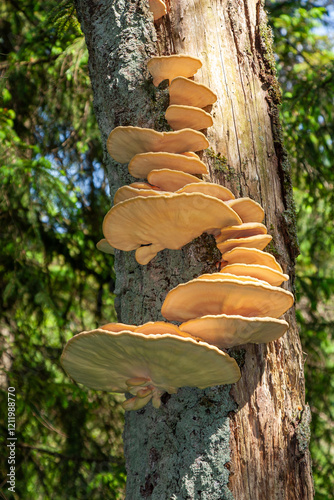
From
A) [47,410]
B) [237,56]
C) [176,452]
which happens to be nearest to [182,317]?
[176,452]

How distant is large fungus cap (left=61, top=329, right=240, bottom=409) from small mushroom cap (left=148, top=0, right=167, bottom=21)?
1.94 m

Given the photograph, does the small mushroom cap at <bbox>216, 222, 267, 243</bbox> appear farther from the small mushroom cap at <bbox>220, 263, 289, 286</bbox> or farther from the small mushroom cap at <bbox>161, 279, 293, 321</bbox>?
the small mushroom cap at <bbox>161, 279, 293, 321</bbox>

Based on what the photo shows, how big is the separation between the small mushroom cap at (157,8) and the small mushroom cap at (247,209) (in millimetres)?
1315

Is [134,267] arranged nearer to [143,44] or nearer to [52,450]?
[143,44]

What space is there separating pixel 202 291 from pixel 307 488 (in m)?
1.07

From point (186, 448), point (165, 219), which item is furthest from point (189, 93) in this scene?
point (186, 448)

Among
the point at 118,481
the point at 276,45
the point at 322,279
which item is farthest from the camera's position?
the point at 276,45

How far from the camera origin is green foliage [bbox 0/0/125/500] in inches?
226

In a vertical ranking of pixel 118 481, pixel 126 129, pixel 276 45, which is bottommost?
pixel 118 481

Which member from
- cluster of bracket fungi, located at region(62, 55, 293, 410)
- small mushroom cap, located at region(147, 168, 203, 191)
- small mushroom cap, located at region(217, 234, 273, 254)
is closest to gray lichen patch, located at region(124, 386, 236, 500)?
cluster of bracket fungi, located at region(62, 55, 293, 410)

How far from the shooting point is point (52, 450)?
19.9ft

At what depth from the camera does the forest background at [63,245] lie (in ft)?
19.0

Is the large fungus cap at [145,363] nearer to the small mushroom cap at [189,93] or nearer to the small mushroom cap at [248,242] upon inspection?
the small mushroom cap at [248,242]

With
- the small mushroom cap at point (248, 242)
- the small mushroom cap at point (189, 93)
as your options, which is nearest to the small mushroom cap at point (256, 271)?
the small mushroom cap at point (248, 242)
